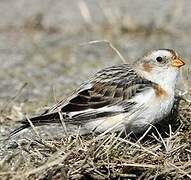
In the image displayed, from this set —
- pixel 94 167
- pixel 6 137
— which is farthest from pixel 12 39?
pixel 94 167

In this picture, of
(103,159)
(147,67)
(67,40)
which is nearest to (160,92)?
(147,67)

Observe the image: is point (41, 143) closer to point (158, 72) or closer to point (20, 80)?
point (158, 72)

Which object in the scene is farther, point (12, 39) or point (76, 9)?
point (76, 9)

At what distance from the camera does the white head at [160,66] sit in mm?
4500

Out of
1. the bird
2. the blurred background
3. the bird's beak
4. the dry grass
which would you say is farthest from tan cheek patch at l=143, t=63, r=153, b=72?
the blurred background

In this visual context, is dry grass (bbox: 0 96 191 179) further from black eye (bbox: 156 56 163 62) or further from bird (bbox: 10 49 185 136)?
black eye (bbox: 156 56 163 62)

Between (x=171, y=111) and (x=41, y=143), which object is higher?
(x=41, y=143)

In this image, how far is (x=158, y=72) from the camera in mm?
4527

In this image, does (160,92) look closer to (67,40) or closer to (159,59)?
(159,59)

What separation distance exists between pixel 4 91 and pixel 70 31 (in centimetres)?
238

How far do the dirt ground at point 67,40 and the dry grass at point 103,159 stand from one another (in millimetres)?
1280

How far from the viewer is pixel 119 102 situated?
14.2 ft

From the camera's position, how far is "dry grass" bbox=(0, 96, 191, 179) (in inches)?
140

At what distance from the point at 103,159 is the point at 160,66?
3.28 feet
